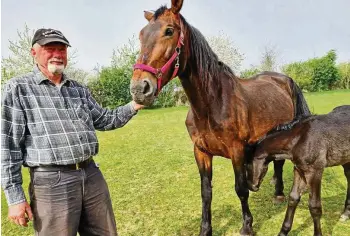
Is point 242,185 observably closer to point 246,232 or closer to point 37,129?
point 246,232

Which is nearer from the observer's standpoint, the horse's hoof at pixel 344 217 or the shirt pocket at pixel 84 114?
the shirt pocket at pixel 84 114

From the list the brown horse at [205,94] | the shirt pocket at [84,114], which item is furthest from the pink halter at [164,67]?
the shirt pocket at [84,114]

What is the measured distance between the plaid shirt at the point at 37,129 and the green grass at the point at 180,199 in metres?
2.21

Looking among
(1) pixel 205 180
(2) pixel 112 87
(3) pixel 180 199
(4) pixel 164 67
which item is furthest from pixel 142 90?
(2) pixel 112 87

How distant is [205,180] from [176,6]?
202cm

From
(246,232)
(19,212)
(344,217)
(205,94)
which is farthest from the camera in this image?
(344,217)

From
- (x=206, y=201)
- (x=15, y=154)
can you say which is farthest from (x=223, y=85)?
(x=15, y=154)

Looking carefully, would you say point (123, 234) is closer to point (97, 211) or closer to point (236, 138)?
point (97, 211)

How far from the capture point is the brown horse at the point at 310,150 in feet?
10.6

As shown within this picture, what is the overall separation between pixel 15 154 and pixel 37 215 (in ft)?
1.63

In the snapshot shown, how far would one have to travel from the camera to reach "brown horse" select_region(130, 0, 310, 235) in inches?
98.3

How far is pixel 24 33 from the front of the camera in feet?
81.8

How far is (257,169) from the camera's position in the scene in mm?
3203

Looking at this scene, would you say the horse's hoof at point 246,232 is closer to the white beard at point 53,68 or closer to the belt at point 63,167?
the belt at point 63,167
